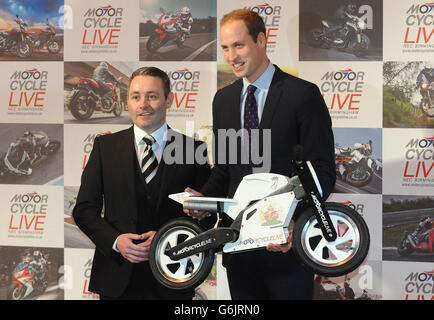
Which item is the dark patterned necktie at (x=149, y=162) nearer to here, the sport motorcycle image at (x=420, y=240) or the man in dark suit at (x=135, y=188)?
the man in dark suit at (x=135, y=188)

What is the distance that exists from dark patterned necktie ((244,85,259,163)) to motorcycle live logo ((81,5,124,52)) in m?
1.64

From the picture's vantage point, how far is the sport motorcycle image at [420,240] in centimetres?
327

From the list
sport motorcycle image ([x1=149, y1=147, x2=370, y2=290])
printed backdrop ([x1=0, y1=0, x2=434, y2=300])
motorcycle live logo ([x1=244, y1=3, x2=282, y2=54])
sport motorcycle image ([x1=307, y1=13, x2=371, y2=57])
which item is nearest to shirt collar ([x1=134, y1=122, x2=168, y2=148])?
sport motorcycle image ([x1=149, y1=147, x2=370, y2=290])

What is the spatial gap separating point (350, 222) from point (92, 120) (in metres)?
2.25

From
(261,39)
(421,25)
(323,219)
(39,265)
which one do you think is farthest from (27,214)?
(421,25)

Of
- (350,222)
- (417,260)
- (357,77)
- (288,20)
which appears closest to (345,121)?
(357,77)

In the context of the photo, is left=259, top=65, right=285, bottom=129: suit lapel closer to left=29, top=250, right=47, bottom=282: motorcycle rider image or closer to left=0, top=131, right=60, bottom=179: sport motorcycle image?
left=0, top=131, right=60, bottom=179: sport motorcycle image

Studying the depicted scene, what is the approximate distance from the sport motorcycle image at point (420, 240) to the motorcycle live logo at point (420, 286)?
138 millimetres

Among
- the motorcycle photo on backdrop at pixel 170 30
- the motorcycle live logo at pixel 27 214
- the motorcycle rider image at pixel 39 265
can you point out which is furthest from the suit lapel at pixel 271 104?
the motorcycle rider image at pixel 39 265

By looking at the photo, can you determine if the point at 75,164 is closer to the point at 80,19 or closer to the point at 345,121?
the point at 80,19

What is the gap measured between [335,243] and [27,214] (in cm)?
253

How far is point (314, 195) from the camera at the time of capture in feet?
5.87

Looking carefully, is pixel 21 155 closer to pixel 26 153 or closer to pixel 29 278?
pixel 26 153

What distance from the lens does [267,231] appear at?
187cm
